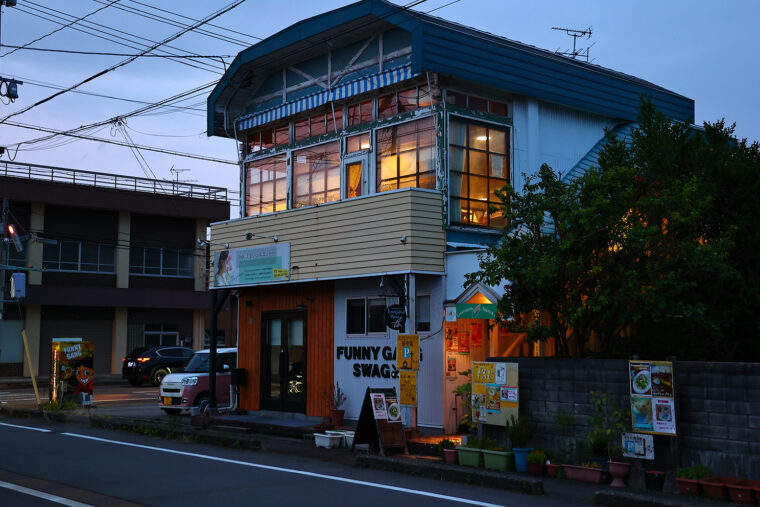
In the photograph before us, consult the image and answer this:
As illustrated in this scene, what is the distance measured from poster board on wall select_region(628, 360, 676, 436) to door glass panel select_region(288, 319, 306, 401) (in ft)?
31.6

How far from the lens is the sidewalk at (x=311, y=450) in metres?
9.99

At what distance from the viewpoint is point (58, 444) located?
15562 mm

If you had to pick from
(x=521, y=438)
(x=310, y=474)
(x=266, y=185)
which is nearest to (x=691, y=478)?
(x=521, y=438)

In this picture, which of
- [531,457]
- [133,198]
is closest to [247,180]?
[531,457]

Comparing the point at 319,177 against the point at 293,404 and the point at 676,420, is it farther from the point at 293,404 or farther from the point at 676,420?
the point at 676,420

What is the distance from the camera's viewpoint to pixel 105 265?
43188 mm

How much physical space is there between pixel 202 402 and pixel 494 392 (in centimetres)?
1042

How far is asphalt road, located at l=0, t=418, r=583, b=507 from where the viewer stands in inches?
389

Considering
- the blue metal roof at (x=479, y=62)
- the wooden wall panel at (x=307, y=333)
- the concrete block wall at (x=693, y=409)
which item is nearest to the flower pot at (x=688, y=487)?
the concrete block wall at (x=693, y=409)

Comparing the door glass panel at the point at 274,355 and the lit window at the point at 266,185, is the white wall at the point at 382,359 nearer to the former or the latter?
the door glass panel at the point at 274,355

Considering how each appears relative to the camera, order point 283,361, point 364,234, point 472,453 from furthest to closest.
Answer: point 283,361, point 364,234, point 472,453

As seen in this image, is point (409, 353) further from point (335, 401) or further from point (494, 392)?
point (335, 401)

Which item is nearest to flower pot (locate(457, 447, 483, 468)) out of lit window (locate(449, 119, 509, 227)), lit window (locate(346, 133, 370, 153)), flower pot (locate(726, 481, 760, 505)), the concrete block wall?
the concrete block wall

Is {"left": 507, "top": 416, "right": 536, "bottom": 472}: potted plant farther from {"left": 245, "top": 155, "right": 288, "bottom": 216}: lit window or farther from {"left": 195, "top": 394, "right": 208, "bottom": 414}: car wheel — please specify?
{"left": 195, "top": 394, "right": 208, "bottom": 414}: car wheel
